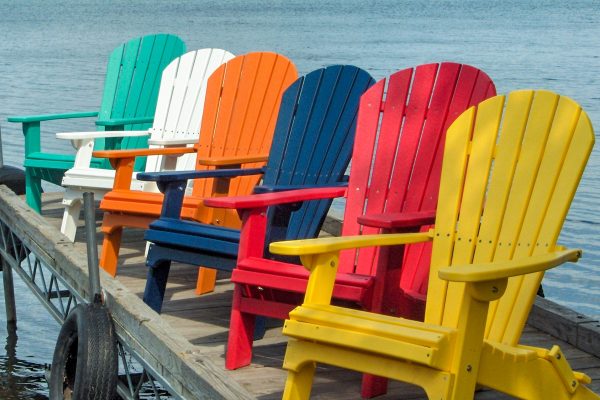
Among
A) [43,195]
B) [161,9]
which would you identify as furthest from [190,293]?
[161,9]

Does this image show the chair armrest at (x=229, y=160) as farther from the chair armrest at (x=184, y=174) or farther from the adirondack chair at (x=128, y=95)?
the adirondack chair at (x=128, y=95)

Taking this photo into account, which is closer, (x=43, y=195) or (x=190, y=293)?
(x=190, y=293)

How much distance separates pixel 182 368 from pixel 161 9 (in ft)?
184

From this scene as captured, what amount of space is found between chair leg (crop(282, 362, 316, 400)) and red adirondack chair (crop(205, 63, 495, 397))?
0.45 meters

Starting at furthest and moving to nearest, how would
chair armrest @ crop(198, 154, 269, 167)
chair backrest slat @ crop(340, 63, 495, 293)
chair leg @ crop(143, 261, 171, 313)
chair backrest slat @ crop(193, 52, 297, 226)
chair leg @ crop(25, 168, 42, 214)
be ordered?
chair leg @ crop(25, 168, 42, 214) < chair backrest slat @ crop(193, 52, 297, 226) < chair armrest @ crop(198, 154, 269, 167) < chair leg @ crop(143, 261, 171, 313) < chair backrest slat @ crop(340, 63, 495, 293)

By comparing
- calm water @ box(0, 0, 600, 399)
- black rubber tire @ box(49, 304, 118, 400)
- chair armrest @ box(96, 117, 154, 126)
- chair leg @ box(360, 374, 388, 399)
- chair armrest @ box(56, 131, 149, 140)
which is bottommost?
black rubber tire @ box(49, 304, 118, 400)

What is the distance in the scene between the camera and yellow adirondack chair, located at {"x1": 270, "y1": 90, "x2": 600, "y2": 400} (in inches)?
118

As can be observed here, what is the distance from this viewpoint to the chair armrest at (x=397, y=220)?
145 inches

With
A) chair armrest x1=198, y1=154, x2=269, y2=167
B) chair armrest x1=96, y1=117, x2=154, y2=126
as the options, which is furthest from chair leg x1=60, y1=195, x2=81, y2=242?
chair armrest x1=198, y1=154, x2=269, y2=167

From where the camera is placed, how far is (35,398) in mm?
6703

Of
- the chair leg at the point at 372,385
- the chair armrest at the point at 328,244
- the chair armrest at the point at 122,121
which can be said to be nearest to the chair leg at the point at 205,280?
the chair leg at the point at 372,385

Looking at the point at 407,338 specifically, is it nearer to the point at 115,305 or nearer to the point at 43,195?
the point at 115,305

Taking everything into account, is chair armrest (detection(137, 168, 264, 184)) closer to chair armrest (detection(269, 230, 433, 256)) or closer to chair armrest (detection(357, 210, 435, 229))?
chair armrest (detection(357, 210, 435, 229))

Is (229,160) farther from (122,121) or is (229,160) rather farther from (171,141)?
(122,121)
